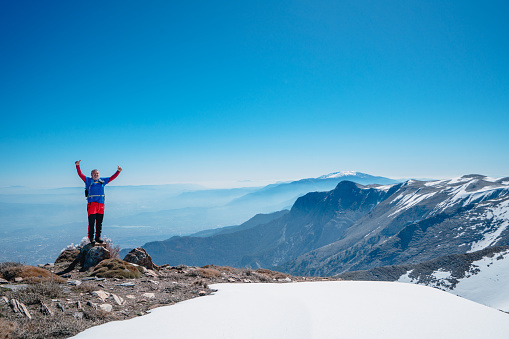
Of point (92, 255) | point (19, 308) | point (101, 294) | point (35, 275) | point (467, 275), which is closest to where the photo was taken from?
point (19, 308)

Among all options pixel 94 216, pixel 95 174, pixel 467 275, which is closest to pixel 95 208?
pixel 94 216

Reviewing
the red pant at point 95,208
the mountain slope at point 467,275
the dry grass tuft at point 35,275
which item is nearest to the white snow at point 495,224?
the mountain slope at point 467,275

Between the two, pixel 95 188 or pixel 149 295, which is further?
pixel 95 188

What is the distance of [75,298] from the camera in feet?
25.2

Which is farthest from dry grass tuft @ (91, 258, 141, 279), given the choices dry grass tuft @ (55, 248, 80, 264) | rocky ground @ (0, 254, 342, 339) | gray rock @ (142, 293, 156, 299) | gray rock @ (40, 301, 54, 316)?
dry grass tuft @ (55, 248, 80, 264)

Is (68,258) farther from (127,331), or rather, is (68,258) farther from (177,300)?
(127,331)

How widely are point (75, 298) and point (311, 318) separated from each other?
664 centimetres

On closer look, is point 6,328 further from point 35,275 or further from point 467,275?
point 467,275

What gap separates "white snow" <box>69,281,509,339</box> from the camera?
5.87 meters

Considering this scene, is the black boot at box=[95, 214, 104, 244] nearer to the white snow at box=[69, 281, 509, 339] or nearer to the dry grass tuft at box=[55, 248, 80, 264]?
the dry grass tuft at box=[55, 248, 80, 264]

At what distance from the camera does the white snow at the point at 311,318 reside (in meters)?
5.87

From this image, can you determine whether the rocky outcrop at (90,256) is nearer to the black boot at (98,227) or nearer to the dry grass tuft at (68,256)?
the black boot at (98,227)

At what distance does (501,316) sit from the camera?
8492 millimetres

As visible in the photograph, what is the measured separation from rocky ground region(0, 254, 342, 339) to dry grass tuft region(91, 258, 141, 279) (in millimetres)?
66
